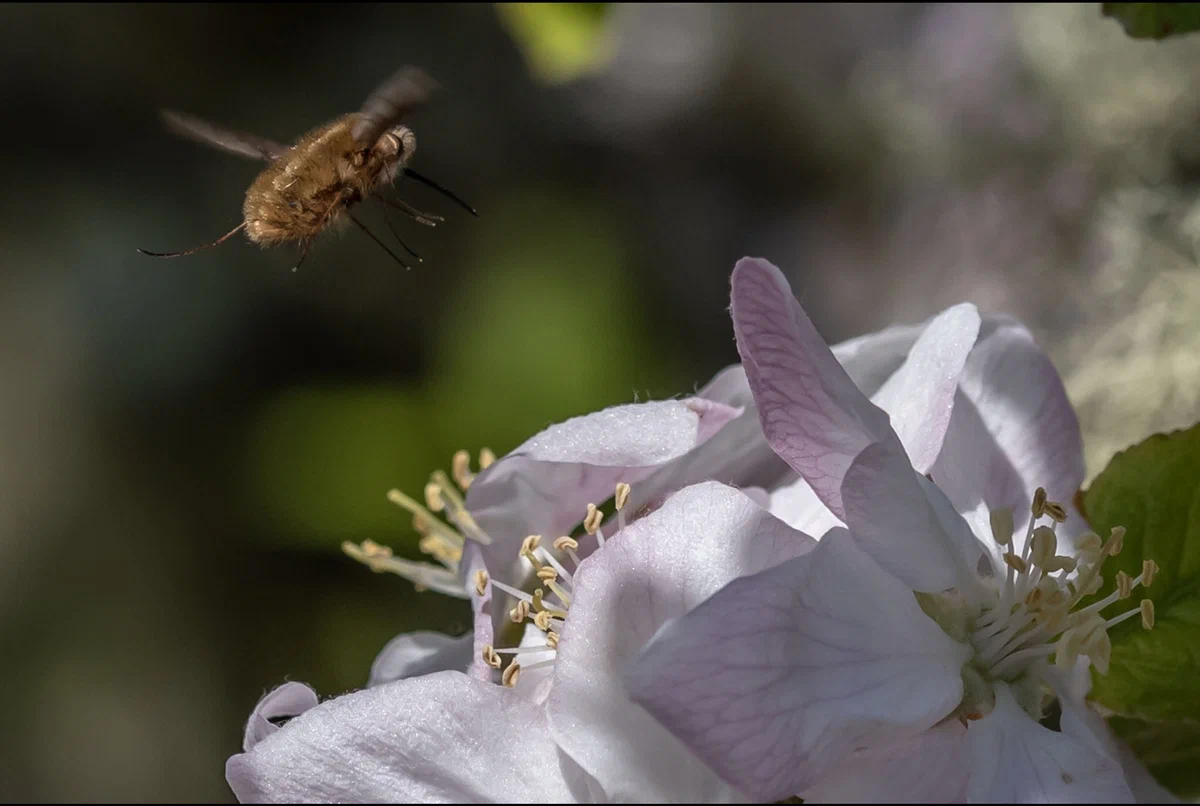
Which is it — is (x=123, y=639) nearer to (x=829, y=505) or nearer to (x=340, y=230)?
(x=340, y=230)

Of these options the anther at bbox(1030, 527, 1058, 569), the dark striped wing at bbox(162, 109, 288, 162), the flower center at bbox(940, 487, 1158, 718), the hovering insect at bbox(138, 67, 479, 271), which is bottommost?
the flower center at bbox(940, 487, 1158, 718)

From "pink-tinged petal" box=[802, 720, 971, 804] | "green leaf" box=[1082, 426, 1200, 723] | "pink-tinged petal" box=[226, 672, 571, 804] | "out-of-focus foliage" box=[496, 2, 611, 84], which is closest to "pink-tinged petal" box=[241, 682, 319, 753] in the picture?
"pink-tinged petal" box=[226, 672, 571, 804]

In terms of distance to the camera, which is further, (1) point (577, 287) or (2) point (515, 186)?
(2) point (515, 186)

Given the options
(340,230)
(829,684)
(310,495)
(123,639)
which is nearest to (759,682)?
(829,684)

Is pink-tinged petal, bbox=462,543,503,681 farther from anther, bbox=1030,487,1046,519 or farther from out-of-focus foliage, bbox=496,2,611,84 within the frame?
out-of-focus foliage, bbox=496,2,611,84

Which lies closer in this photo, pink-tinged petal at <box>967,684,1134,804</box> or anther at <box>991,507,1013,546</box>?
pink-tinged petal at <box>967,684,1134,804</box>

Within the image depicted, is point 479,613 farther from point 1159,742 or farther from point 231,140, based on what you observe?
point 231,140
